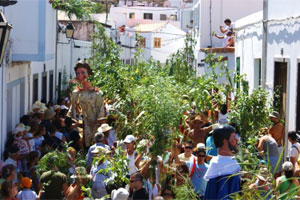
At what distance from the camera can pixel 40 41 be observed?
45.4 feet

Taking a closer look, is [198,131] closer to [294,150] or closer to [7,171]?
[294,150]

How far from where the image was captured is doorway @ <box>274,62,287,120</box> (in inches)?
512

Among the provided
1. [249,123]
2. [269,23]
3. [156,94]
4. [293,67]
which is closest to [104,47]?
[269,23]

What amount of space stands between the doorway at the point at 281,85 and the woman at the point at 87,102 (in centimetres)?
357

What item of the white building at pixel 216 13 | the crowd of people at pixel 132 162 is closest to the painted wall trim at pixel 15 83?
the crowd of people at pixel 132 162

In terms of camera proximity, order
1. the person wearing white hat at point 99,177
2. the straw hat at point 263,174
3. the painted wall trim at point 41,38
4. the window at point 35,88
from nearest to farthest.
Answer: the straw hat at point 263,174 → the person wearing white hat at point 99,177 → the painted wall trim at point 41,38 → the window at point 35,88

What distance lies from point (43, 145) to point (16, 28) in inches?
139

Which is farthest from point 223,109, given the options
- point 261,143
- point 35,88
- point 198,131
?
point 35,88

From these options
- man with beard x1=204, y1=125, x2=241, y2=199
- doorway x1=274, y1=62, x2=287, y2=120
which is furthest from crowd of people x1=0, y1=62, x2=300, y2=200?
doorway x1=274, y1=62, x2=287, y2=120

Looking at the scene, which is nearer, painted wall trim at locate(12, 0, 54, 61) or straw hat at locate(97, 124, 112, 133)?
straw hat at locate(97, 124, 112, 133)

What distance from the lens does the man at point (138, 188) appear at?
7731 mm

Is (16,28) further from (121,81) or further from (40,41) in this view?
(121,81)

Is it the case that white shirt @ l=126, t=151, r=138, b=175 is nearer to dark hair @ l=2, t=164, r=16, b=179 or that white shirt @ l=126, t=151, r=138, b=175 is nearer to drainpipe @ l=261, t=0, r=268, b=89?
dark hair @ l=2, t=164, r=16, b=179

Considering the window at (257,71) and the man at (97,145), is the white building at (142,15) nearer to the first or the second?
the window at (257,71)
